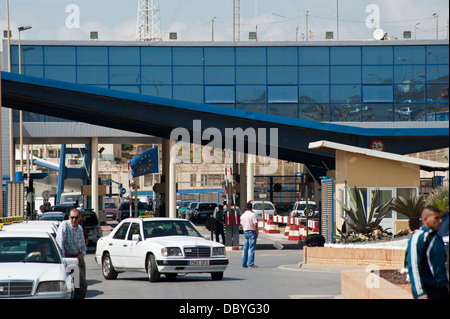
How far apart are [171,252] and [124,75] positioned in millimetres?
35152

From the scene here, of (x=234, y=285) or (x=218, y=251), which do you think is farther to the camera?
(x=218, y=251)

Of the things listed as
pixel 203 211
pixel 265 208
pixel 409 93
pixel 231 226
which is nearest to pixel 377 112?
pixel 409 93

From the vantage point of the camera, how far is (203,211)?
5938cm

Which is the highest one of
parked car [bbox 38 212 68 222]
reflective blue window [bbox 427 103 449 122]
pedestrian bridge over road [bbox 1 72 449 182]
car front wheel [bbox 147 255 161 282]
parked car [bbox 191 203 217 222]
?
reflective blue window [bbox 427 103 449 122]

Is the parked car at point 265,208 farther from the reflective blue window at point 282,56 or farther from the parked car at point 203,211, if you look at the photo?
the reflective blue window at point 282,56

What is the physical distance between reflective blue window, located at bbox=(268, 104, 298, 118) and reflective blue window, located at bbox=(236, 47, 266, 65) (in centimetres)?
296

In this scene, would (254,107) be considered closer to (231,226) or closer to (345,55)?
(345,55)

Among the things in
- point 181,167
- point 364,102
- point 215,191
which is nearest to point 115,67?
point 364,102

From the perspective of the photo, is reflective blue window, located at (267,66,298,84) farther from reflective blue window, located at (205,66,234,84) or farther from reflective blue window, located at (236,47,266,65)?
reflective blue window, located at (205,66,234,84)

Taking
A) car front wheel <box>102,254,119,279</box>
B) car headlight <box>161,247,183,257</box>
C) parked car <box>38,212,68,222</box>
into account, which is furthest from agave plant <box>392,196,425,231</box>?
parked car <box>38,212,68,222</box>

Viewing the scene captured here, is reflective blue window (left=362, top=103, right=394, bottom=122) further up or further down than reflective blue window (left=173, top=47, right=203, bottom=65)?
further down

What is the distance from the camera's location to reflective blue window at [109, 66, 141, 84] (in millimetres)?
51844
